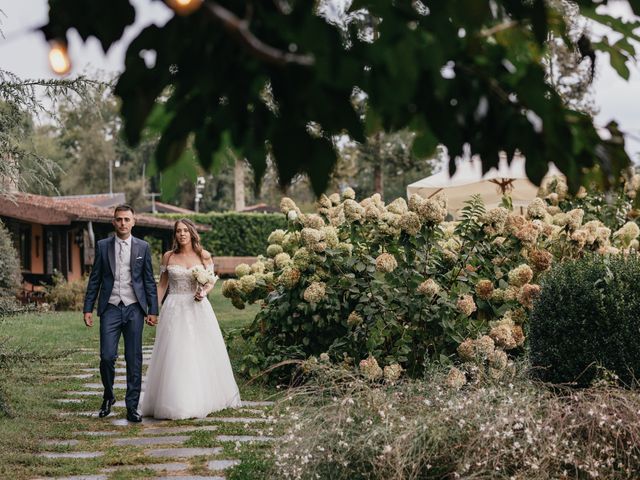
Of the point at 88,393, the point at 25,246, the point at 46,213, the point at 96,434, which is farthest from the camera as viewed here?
the point at 25,246

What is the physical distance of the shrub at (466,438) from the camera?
16.6 ft

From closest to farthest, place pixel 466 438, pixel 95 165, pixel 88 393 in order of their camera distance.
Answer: pixel 466 438, pixel 88 393, pixel 95 165

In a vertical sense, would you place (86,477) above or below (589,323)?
below

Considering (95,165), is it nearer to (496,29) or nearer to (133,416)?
(133,416)

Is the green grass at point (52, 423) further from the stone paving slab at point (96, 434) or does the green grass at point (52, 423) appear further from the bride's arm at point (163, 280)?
the bride's arm at point (163, 280)

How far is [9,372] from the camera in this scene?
28.1ft

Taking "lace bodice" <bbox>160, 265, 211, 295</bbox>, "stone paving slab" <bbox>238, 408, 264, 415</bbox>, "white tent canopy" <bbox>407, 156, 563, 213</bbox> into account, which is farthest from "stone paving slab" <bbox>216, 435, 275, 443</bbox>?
"white tent canopy" <bbox>407, 156, 563, 213</bbox>

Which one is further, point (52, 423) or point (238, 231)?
point (238, 231)

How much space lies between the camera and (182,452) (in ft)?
23.3

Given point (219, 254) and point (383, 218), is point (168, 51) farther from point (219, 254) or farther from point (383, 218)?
point (219, 254)

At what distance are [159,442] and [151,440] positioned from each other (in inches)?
5.0

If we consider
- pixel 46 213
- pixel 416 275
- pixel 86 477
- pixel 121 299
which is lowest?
pixel 86 477

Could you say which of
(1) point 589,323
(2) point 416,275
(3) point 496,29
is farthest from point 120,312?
(3) point 496,29

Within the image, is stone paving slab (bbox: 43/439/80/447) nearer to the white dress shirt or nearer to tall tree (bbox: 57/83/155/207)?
the white dress shirt
